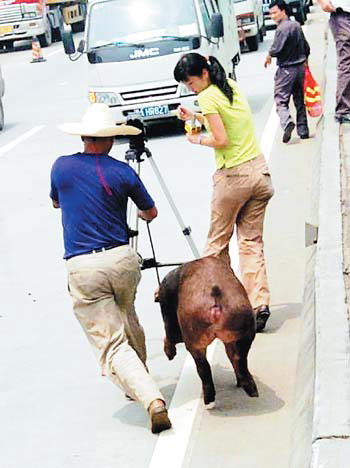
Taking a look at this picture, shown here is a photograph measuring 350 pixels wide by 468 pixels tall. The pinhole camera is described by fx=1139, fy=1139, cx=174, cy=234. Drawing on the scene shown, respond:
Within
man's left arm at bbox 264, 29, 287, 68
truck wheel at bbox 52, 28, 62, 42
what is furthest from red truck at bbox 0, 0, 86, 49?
man's left arm at bbox 264, 29, 287, 68

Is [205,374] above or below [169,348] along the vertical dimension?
above

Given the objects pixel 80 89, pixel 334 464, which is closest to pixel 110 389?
pixel 334 464

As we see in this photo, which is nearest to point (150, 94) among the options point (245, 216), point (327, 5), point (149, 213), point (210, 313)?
point (327, 5)

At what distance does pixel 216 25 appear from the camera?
655 inches

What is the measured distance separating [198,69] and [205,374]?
1847 mm

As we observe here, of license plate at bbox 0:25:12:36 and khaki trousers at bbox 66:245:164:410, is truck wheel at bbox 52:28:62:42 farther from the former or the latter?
khaki trousers at bbox 66:245:164:410

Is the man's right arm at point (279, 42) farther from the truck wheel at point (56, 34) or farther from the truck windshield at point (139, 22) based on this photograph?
the truck wheel at point (56, 34)

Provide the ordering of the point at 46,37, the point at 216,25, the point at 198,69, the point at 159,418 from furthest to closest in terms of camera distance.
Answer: the point at 46,37
the point at 216,25
the point at 198,69
the point at 159,418

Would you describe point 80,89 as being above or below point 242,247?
below

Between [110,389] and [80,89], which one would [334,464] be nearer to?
[110,389]

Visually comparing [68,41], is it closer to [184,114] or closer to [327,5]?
[327,5]

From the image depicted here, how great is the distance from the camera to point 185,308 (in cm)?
604

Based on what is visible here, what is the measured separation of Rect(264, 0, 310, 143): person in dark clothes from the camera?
549 inches

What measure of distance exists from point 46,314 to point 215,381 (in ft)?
7.27
